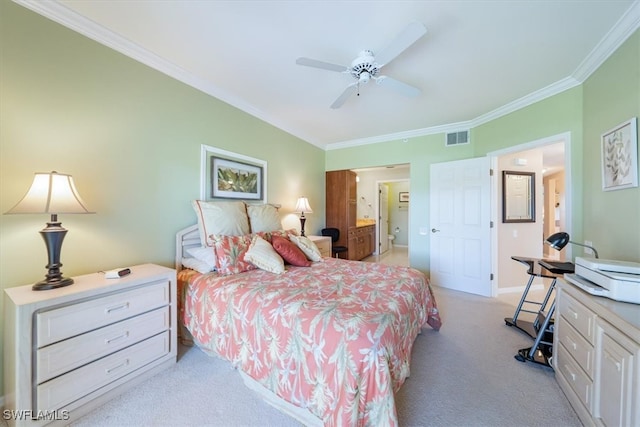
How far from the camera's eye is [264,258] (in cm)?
227

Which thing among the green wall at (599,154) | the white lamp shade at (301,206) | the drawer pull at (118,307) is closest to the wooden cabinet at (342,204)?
the white lamp shade at (301,206)

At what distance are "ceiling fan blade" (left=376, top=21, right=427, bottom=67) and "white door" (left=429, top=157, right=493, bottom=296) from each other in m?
2.66

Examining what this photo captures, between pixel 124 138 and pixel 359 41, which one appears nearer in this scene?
pixel 359 41

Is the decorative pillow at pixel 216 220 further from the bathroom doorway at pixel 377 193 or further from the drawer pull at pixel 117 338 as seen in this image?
the bathroom doorway at pixel 377 193

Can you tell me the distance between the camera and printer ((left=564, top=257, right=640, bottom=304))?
125 cm

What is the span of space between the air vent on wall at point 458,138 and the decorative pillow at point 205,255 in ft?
13.2

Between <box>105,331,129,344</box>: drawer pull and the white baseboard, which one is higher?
<box>105,331,129,344</box>: drawer pull

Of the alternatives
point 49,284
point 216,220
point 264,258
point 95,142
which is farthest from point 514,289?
point 95,142

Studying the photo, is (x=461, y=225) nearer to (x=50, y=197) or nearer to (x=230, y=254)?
(x=230, y=254)

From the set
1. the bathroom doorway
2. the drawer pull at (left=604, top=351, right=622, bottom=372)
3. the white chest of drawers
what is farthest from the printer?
the bathroom doorway

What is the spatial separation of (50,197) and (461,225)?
4636 mm

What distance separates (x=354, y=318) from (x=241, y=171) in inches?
99.3

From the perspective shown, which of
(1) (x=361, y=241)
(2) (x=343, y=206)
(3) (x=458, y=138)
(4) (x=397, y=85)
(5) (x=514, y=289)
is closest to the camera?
(4) (x=397, y=85)

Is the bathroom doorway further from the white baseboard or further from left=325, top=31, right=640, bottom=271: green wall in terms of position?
the white baseboard
